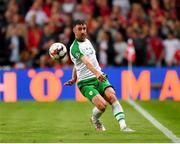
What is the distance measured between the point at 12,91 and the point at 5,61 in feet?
5.87

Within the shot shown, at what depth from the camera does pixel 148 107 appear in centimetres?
2130

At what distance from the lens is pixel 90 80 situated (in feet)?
48.4

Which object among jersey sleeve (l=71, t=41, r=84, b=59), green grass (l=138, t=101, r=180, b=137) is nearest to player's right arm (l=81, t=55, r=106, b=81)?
jersey sleeve (l=71, t=41, r=84, b=59)

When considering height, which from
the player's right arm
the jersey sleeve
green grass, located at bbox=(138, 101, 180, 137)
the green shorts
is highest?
the jersey sleeve

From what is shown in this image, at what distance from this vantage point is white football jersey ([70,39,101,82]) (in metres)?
14.5

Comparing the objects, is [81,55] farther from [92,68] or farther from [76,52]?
[92,68]

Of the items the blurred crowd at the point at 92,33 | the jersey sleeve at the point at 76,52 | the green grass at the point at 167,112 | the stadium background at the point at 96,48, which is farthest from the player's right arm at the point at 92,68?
the blurred crowd at the point at 92,33

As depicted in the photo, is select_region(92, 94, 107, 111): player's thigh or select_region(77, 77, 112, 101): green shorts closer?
select_region(92, 94, 107, 111): player's thigh

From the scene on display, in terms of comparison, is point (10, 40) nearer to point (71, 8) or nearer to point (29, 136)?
point (71, 8)

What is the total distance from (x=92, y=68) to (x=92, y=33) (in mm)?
12317


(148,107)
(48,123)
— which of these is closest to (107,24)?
(148,107)

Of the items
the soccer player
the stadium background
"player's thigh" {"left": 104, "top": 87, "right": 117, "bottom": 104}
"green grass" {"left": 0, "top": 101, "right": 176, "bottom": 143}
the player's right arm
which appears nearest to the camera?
"green grass" {"left": 0, "top": 101, "right": 176, "bottom": 143}

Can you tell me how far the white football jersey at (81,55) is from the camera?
14.5 metres

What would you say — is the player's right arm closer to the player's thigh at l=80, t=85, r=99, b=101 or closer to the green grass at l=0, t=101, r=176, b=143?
the player's thigh at l=80, t=85, r=99, b=101
